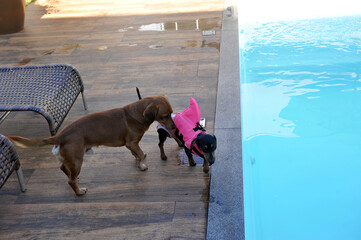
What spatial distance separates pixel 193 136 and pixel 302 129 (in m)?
1.91

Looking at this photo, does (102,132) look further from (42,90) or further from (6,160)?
(42,90)

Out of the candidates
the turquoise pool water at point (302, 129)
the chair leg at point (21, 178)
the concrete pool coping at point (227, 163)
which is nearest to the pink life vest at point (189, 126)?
the concrete pool coping at point (227, 163)

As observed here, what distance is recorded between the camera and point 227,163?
352cm

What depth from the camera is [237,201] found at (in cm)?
313

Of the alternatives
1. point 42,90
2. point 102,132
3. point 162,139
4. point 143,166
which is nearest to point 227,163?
point 162,139

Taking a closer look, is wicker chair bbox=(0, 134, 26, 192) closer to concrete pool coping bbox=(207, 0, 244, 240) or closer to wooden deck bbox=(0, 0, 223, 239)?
wooden deck bbox=(0, 0, 223, 239)

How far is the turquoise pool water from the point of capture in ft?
11.5

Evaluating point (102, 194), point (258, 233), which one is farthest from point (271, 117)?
point (102, 194)

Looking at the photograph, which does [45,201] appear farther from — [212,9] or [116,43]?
[212,9]

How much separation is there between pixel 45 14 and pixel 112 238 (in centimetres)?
638

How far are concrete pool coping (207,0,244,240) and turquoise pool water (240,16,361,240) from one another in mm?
75

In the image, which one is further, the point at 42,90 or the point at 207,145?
the point at 42,90

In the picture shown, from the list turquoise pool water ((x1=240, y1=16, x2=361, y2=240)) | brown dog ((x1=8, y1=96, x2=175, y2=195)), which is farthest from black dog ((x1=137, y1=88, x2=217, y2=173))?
turquoise pool water ((x1=240, y1=16, x2=361, y2=240))

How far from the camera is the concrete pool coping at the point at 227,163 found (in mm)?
2924
